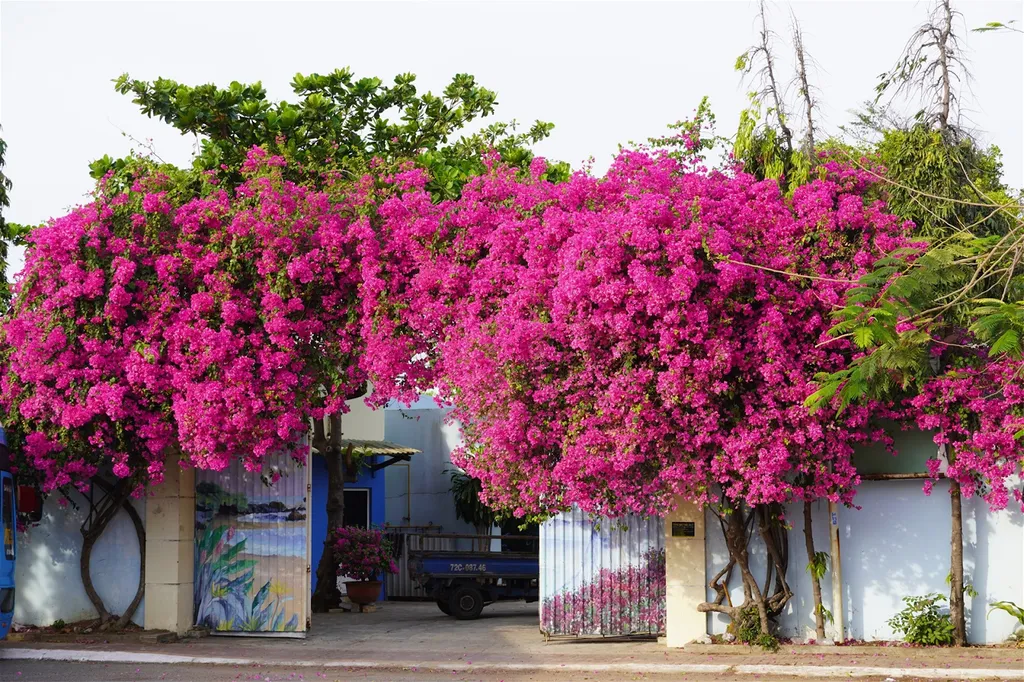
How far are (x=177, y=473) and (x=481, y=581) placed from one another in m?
6.64

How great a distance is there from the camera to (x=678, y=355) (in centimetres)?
1337

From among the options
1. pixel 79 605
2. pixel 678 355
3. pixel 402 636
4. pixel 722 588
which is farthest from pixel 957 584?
pixel 79 605

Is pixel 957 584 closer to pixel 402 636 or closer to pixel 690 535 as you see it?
Answer: pixel 690 535

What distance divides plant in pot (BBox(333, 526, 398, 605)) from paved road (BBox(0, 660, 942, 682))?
8192mm

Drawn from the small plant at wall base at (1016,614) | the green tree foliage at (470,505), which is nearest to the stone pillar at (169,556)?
the small plant at wall base at (1016,614)

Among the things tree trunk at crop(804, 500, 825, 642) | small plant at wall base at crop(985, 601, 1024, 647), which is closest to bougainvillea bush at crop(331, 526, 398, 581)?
tree trunk at crop(804, 500, 825, 642)

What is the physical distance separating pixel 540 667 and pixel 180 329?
638cm

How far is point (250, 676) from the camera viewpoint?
525 inches

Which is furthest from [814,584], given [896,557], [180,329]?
[180,329]

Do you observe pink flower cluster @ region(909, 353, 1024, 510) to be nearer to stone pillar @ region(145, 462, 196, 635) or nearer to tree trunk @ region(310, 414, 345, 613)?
stone pillar @ region(145, 462, 196, 635)

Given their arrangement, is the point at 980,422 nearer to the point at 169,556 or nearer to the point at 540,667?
the point at 540,667

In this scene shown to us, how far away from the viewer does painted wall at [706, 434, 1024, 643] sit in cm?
1446

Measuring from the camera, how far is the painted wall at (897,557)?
1446 centimetres

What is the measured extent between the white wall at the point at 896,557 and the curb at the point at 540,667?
1.89m
